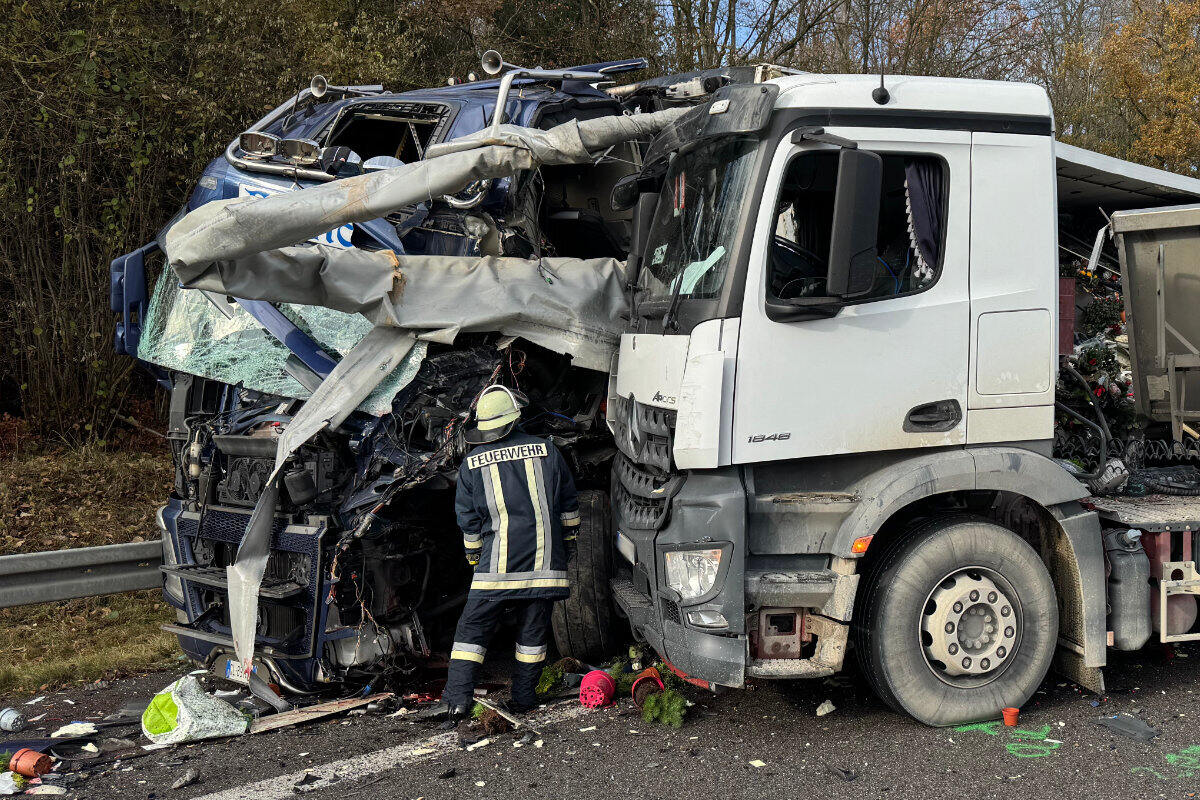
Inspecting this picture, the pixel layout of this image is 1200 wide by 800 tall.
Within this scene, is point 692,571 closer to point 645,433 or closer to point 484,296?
point 645,433

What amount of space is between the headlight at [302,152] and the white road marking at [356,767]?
310 centimetres

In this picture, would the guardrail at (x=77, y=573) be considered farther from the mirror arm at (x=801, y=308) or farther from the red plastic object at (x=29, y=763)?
the mirror arm at (x=801, y=308)

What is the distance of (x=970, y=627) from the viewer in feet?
14.1

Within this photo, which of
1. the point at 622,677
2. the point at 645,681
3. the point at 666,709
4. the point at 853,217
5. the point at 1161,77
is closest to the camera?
the point at 853,217

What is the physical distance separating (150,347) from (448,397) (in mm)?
1848

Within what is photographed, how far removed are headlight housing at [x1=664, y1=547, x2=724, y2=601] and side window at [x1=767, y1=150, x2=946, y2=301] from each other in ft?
3.51

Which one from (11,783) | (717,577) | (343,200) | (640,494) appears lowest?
(11,783)

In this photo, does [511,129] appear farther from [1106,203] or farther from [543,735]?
[1106,203]

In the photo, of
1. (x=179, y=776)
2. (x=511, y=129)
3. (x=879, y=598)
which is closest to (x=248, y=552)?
(x=179, y=776)

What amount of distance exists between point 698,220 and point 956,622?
78.6 inches

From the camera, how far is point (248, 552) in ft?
15.4

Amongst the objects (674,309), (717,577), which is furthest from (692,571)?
(674,309)

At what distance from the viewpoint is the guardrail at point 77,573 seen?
5.30 meters

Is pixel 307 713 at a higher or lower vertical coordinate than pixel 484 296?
lower
